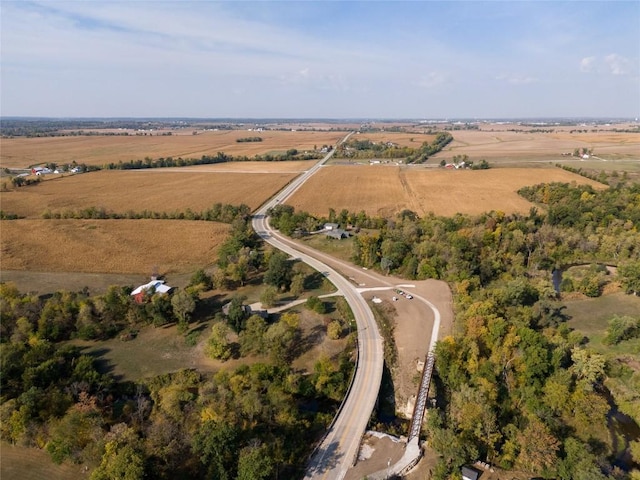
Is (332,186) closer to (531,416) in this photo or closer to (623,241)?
(623,241)

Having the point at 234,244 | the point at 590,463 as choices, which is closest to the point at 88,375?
the point at 234,244

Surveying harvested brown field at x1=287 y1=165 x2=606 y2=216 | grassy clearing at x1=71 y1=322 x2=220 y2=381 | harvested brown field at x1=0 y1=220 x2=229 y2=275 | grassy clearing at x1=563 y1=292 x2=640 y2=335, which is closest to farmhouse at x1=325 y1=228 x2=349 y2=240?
harvested brown field at x1=287 y1=165 x2=606 y2=216

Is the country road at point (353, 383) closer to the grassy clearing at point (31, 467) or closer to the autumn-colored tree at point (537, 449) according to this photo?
the autumn-colored tree at point (537, 449)

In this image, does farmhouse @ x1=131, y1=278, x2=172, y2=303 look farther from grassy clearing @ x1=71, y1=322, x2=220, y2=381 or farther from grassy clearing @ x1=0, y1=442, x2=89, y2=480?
grassy clearing @ x1=0, y1=442, x2=89, y2=480

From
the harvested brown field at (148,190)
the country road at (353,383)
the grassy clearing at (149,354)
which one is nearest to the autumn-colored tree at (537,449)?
the country road at (353,383)

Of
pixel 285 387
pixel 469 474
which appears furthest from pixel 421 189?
pixel 469 474

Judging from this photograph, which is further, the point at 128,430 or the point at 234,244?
the point at 234,244

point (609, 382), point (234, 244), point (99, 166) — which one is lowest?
point (609, 382)
